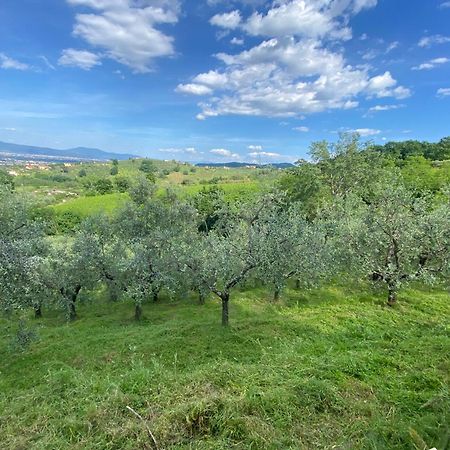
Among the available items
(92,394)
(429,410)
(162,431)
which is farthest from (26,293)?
(429,410)

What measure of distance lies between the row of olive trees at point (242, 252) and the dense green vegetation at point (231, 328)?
124 mm

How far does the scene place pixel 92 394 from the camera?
8.19 metres

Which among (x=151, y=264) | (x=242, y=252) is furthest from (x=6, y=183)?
(x=242, y=252)

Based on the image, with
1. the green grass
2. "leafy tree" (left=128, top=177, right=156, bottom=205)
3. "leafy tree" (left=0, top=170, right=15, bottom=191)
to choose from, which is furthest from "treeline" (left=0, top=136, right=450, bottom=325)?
the green grass

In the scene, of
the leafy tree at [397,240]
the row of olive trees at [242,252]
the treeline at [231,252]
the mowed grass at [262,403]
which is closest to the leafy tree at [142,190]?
the treeline at [231,252]

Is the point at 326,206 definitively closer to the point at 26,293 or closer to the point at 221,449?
the point at 26,293

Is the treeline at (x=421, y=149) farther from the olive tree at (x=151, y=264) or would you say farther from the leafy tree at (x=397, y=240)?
the olive tree at (x=151, y=264)

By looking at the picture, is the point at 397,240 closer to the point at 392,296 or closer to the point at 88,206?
the point at 392,296

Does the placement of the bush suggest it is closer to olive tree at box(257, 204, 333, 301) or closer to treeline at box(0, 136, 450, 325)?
treeline at box(0, 136, 450, 325)

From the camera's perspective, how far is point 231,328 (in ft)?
68.5

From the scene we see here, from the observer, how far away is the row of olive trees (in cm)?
2128

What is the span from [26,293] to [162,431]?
12.8m

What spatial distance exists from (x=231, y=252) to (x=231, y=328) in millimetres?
4434

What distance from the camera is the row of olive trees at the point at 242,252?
2128 cm
